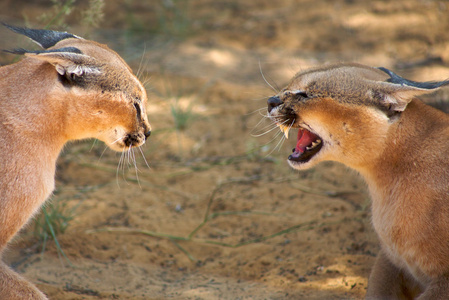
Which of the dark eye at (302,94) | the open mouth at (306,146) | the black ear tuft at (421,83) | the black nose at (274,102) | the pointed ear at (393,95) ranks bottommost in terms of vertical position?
the open mouth at (306,146)

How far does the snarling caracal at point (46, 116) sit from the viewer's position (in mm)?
3586

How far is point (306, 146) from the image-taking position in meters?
4.07

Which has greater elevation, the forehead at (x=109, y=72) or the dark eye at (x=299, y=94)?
the forehead at (x=109, y=72)

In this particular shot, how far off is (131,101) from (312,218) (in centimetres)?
250

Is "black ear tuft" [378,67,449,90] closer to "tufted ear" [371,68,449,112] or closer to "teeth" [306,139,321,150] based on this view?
"tufted ear" [371,68,449,112]

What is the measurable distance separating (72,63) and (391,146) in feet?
7.81

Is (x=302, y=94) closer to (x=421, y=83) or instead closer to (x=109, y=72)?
(x=421, y=83)

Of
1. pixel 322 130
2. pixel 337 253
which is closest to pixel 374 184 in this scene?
pixel 322 130

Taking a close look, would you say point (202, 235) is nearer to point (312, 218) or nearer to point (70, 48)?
point (312, 218)

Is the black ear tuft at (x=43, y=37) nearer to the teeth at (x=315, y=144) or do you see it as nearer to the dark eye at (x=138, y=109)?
the dark eye at (x=138, y=109)

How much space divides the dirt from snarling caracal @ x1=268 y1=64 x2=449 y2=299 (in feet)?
2.41

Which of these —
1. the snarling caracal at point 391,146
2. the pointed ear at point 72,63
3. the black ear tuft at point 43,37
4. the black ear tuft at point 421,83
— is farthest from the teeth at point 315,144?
the black ear tuft at point 43,37

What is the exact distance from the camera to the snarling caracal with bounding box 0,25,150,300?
11.8 feet

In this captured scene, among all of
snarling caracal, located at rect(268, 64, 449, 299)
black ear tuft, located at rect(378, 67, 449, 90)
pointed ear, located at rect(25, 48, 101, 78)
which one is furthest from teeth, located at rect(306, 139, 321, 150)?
pointed ear, located at rect(25, 48, 101, 78)
